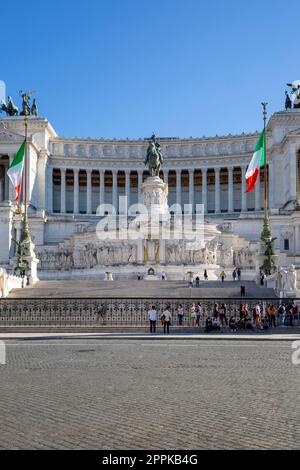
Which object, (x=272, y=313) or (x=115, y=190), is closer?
(x=272, y=313)

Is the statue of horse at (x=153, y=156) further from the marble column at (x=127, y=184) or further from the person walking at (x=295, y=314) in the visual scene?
the person walking at (x=295, y=314)

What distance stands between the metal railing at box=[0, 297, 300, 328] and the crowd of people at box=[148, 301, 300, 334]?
0.22 feet

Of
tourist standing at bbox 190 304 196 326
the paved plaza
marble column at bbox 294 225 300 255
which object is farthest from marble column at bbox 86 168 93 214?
tourist standing at bbox 190 304 196 326

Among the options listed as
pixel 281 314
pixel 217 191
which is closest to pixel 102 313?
pixel 281 314

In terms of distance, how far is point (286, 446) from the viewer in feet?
27.7

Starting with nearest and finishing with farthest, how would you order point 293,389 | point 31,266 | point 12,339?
point 293,389 → point 12,339 → point 31,266

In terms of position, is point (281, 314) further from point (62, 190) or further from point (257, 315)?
point (62, 190)

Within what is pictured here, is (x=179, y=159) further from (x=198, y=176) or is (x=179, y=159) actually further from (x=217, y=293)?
(x=217, y=293)

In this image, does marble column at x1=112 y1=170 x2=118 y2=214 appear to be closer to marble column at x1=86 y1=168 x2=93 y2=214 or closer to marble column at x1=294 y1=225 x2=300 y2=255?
marble column at x1=86 y1=168 x2=93 y2=214

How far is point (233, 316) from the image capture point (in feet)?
105

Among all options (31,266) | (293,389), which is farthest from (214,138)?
(293,389)

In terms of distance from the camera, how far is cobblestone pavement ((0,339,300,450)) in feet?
29.3

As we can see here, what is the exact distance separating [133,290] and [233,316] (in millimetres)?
11759

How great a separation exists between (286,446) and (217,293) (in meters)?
33.0
